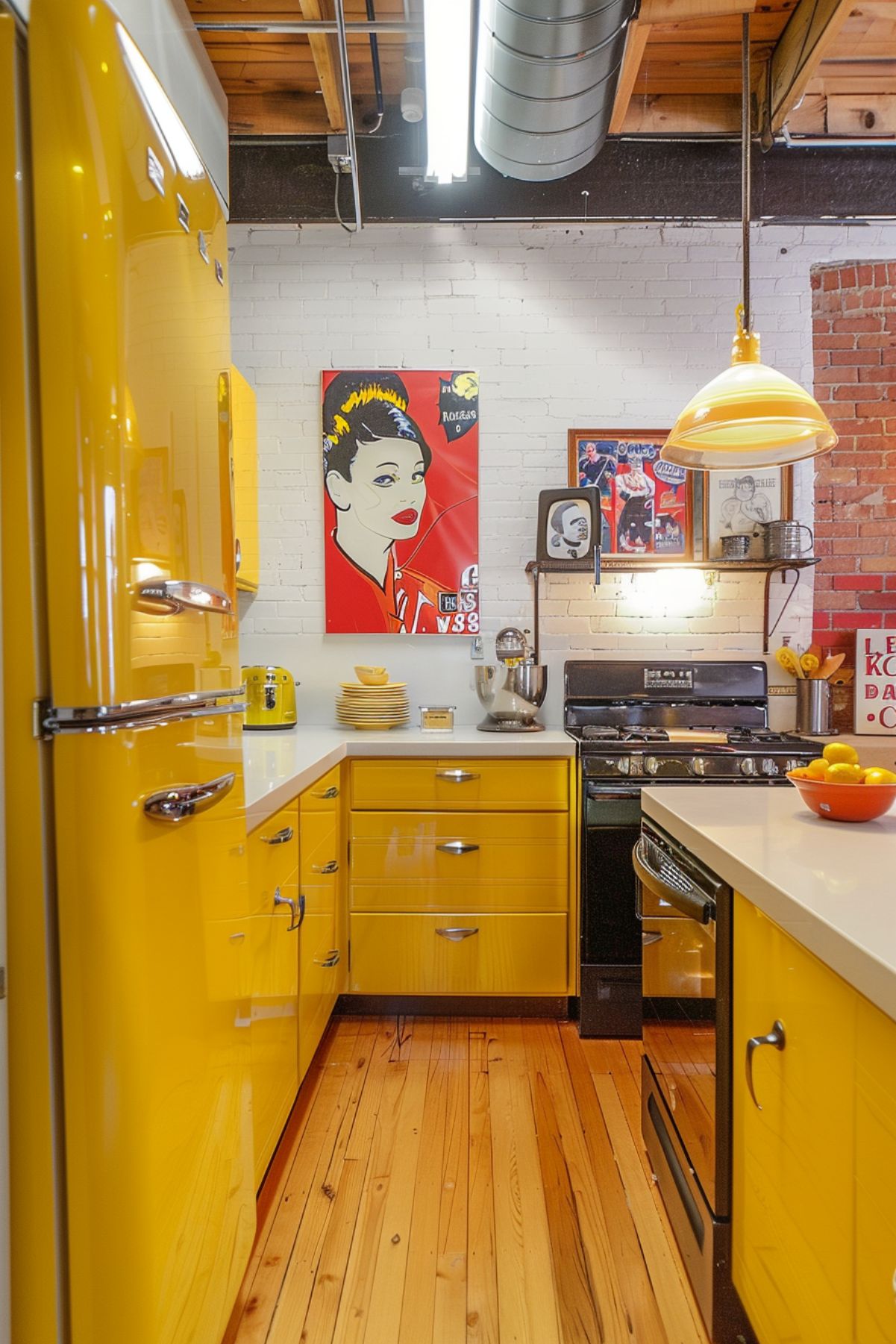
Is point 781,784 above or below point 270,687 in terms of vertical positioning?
below

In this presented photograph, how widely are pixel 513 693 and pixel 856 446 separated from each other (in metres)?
1.81

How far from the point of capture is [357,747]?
2.57 m

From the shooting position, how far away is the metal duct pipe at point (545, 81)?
193 centimetres

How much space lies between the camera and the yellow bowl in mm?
3008

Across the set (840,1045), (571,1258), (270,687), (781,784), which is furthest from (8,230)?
(781,784)

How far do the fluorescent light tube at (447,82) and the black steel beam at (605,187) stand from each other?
58 cm

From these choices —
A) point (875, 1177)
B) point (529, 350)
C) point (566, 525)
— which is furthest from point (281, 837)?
point (529, 350)

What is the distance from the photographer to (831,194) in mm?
2959

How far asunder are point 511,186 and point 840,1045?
125 inches

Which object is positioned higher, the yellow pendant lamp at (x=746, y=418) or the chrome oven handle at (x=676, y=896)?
the yellow pendant lamp at (x=746, y=418)

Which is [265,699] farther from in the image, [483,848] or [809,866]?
[809,866]

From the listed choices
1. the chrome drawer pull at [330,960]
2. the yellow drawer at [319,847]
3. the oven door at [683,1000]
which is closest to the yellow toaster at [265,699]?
the yellow drawer at [319,847]

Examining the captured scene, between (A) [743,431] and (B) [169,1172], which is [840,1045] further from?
(A) [743,431]

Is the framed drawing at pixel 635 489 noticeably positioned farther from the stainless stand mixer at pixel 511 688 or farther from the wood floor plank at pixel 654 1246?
the wood floor plank at pixel 654 1246
